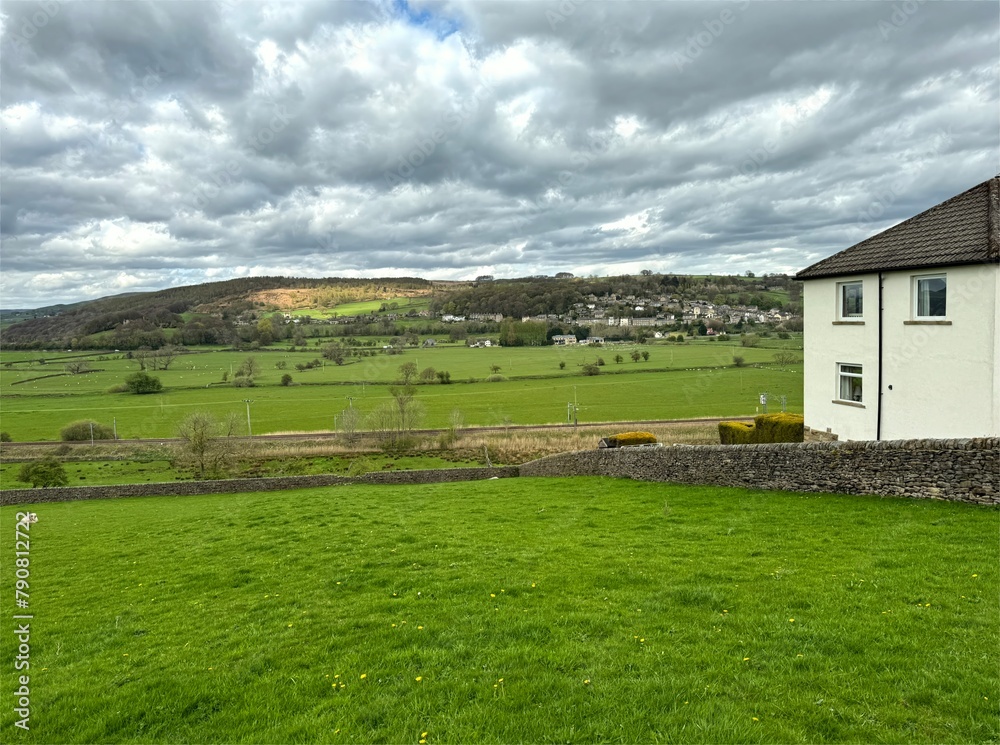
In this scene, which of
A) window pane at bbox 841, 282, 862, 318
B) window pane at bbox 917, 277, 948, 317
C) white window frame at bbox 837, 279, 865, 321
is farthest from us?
window pane at bbox 841, 282, 862, 318

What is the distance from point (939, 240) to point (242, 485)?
30.2m

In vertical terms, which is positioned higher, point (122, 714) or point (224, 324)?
point (224, 324)

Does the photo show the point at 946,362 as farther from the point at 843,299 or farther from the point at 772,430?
the point at 772,430

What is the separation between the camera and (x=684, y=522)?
1190 centimetres

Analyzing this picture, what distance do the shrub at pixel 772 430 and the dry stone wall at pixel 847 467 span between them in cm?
283

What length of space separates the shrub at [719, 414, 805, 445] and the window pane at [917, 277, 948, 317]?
18.2ft

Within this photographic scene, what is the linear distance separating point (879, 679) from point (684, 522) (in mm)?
6821

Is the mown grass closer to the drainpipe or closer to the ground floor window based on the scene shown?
the drainpipe

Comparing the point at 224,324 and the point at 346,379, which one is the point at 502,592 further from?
the point at 224,324

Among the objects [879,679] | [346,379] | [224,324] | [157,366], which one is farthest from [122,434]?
[224,324]

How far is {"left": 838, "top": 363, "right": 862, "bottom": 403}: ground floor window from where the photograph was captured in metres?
16.7

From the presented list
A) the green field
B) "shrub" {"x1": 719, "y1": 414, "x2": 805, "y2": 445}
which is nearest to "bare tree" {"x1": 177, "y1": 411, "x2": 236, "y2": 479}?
the green field

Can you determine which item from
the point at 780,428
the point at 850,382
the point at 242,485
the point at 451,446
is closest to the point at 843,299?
the point at 850,382

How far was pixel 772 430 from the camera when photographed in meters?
20.0
